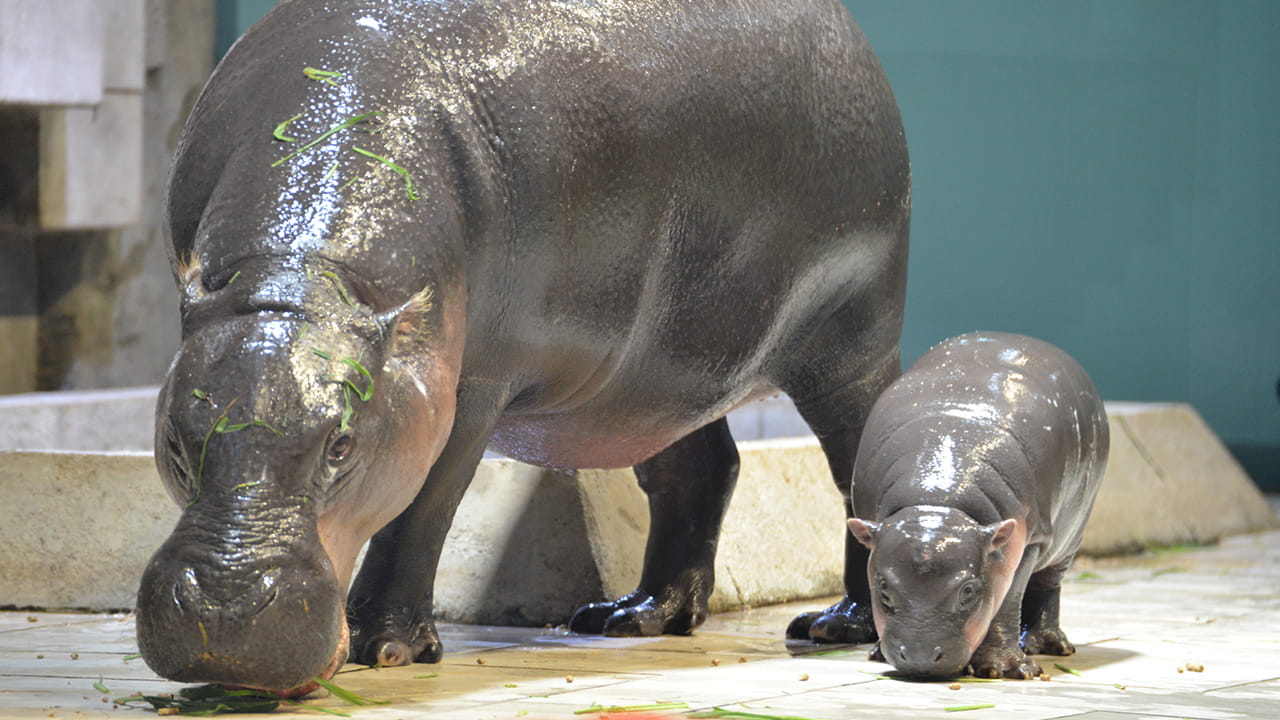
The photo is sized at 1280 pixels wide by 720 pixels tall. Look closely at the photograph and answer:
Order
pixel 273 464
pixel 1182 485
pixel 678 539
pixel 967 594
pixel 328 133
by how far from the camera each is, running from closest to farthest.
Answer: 1. pixel 273 464
2. pixel 328 133
3. pixel 967 594
4. pixel 678 539
5. pixel 1182 485

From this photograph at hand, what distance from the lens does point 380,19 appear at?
4711 mm

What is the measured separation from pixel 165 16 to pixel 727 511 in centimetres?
721

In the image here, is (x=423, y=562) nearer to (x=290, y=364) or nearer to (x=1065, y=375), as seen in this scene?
(x=290, y=364)

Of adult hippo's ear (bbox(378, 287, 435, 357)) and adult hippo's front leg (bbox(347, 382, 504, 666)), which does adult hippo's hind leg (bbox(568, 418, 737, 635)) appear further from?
adult hippo's ear (bbox(378, 287, 435, 357))

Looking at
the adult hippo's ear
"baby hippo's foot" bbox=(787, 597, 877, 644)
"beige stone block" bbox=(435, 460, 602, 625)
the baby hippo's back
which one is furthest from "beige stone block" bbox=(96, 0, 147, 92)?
the adult hippo's ear

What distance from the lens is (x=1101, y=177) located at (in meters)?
12.6

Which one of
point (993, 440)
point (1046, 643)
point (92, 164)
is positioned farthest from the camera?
point (92, 164)

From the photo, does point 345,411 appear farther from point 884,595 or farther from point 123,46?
point 123,46

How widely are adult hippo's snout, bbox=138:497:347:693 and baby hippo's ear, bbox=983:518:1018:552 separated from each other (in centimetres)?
171

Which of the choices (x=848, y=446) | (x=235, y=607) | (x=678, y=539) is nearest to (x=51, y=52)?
(x=678, y=539)

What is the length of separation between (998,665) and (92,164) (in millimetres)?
7131

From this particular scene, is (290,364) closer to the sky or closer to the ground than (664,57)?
closer to the ground

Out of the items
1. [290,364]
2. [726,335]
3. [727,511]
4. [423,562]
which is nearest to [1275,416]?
[727,511]

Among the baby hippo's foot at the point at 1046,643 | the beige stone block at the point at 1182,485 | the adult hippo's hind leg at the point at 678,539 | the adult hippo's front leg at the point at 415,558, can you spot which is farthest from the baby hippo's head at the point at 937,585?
the beige stone block at the point at 1182,485
